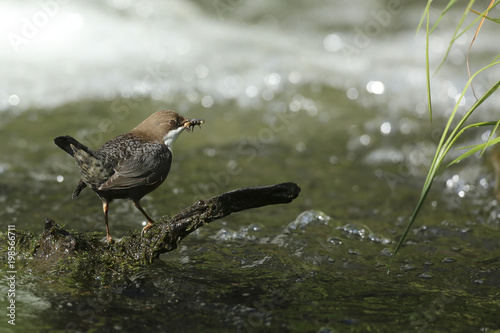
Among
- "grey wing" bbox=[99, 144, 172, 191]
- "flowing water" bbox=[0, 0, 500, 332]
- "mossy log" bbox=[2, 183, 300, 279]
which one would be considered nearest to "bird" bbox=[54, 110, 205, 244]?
"grey wing" bbox=[99, 144, 172, 191]

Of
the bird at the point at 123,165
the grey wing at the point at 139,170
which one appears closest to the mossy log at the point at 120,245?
the bird at the point at 123,165

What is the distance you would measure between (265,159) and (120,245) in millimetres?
3562

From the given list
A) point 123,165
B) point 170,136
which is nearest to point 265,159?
point 170,136

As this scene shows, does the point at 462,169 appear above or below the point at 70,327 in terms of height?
above

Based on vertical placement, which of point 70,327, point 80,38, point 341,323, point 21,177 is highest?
point 80,38

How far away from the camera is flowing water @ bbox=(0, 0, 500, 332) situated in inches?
119

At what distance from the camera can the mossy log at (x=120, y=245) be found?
3.09 meters

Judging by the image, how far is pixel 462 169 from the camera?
6.10 metres

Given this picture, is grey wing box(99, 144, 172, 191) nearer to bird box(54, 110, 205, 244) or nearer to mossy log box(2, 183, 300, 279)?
bird box(54, 110, 205, 244)

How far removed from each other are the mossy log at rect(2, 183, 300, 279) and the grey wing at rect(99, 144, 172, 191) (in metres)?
0.26

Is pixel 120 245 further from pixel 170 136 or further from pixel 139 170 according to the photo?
pixel 170 136

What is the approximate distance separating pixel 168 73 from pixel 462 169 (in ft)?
16.2

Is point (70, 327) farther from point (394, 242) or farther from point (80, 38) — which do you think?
point (80, 38)

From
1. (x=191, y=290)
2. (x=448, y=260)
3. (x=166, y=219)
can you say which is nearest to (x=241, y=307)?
(x=191, y=290)
